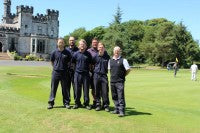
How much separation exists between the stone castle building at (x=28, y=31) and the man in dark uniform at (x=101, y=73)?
8572 centimetres

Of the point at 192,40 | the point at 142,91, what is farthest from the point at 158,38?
the point at 142,91

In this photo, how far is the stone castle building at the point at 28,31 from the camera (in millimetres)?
99000

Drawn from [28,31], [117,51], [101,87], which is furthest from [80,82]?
[28,31]

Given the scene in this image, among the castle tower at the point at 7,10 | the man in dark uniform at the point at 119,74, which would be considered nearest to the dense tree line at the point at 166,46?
the castle tower at the point at 7,10

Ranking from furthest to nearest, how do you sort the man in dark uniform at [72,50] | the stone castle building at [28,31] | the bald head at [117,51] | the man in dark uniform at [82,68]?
the stone castle building at [28,31] → the man in dark uniform at [72,50] → the man in dark uniform at [82,68] → the bald head at [117,51]

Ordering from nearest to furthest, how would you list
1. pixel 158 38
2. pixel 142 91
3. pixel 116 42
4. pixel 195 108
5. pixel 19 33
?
1. pixel 195 108
2. pixel 142 91
3. pixel 116 42
4. pixel 158 38
5. pixel 19 33

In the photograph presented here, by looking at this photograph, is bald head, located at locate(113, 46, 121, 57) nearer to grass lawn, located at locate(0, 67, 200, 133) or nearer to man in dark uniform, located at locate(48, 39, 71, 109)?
man in dark uniform, located at locate(48, 39, 71, 109)

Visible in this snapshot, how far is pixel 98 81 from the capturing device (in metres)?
13.8

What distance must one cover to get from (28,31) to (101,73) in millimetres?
92461

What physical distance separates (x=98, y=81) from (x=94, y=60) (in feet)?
2.51

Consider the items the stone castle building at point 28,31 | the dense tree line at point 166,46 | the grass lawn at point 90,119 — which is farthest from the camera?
the stone castle building at point 28,31

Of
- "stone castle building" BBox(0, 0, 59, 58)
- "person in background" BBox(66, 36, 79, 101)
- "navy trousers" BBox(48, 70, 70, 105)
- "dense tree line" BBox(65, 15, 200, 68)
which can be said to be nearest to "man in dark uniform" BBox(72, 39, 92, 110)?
"person in background" BBox(66, 36, 79, 101)

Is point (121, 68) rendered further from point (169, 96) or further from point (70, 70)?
point (169, 96)

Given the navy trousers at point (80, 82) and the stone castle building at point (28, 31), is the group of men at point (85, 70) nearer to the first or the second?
A: the navy trousers at point (80, 82)
